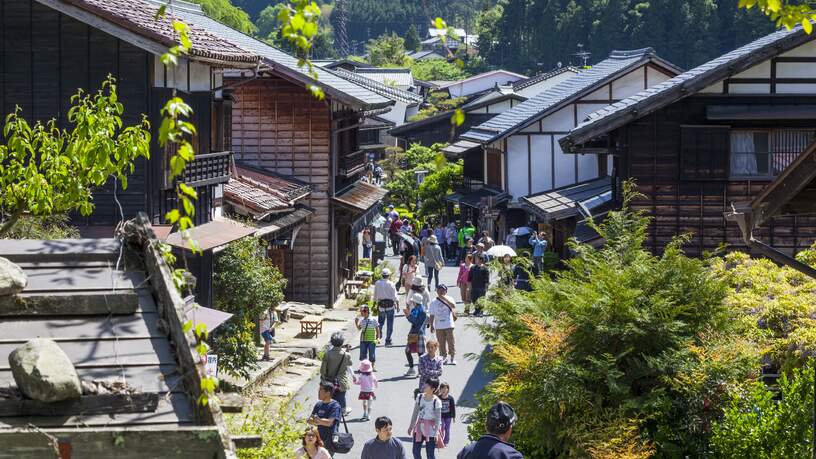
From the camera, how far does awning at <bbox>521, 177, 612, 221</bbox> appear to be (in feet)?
84.0

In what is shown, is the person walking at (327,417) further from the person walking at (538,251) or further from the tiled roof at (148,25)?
the person walking at (538,251)

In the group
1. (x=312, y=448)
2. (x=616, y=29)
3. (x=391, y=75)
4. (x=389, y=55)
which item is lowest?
(x=312, y=448)

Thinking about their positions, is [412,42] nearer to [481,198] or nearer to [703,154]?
[481,198]

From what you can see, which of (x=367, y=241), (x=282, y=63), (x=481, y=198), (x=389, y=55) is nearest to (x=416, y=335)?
(x=282, y=63)

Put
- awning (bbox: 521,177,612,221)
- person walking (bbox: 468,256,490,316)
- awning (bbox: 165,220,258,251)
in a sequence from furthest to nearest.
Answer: person walking (bbox: 468,256,490,316)
awning (bbox: 521,177,612,221)
awning (bbox: 165,220,258,251)

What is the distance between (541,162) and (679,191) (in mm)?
12490

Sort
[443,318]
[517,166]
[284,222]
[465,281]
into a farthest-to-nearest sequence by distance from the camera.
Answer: [517,166], [465,281], [284,222], [443,318]

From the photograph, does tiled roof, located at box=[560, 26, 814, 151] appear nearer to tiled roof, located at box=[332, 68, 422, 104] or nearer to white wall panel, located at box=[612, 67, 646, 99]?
white wall panel, located at box=[612, 67, 646, 99]

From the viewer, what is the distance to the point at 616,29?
97.6 m

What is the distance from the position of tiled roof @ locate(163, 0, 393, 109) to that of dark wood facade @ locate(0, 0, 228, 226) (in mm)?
8218

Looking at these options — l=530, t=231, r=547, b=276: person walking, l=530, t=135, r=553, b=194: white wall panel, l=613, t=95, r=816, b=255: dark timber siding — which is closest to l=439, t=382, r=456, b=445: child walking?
l=613, t=95, r=816, b=255: dark timber siding

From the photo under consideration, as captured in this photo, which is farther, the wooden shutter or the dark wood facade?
the wooden shutter

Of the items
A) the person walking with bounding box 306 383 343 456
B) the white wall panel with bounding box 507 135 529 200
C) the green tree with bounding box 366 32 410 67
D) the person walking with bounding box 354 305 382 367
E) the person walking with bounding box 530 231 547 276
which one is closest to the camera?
the person walking with bounding box 306 383 343 456

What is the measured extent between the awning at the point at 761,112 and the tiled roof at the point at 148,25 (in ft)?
27.8
